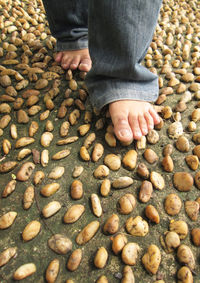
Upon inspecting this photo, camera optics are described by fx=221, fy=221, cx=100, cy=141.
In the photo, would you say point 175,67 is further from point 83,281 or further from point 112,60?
point 83,281

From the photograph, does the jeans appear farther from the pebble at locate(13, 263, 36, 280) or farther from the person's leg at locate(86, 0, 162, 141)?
the pebble at locate(13, 263, 36, 280)

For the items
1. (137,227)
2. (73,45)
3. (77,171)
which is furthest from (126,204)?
(73,45)

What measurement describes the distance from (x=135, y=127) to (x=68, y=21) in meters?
0.56

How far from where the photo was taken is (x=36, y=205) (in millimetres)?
614

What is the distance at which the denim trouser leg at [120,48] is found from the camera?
1.94 feet

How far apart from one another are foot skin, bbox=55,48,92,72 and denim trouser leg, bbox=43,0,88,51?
0.02m

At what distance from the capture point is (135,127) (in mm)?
719

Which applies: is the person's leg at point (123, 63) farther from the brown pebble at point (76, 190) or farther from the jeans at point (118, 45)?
the brown pebble at point (76, 190)

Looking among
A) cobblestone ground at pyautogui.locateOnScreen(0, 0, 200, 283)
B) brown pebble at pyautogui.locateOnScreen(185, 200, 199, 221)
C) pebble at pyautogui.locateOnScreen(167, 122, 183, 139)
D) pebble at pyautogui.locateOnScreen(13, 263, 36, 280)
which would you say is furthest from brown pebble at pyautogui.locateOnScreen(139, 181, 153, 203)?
pebble at pyautogui.locateOnScreen(13, 263, 36, 280)

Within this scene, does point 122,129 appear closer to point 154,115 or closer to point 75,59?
point 154,115

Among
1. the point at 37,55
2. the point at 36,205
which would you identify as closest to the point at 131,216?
the point at 36,205

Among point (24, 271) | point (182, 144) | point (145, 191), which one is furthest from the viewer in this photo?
point (182, 144)

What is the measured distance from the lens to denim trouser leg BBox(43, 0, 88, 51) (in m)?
0.88

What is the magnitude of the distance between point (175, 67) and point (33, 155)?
77 centimetres
